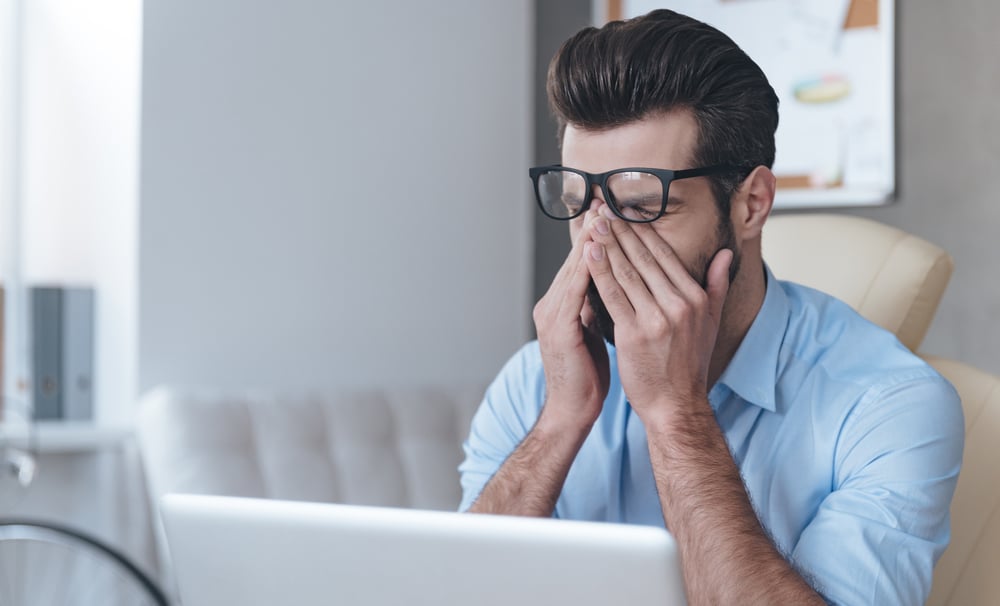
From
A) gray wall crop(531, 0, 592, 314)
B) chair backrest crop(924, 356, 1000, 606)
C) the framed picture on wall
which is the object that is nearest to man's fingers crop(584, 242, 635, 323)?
chair backrest crop(924, 356, 1000, 606)

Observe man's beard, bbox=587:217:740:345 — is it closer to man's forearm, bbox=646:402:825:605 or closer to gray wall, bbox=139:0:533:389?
man's forearm, bbox=646:402:825:605

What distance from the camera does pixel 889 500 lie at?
1092 millimetres

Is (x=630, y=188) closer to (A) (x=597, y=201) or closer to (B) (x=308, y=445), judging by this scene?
(A) (x=597, y=201)

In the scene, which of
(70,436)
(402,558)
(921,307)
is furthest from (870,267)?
(70,436)

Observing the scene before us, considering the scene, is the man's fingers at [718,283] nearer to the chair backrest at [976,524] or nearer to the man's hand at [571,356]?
the man's hand at [571,356]

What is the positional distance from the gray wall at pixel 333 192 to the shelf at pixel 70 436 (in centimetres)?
14

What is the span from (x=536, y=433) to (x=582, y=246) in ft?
0.80

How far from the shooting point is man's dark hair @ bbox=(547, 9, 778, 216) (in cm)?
133

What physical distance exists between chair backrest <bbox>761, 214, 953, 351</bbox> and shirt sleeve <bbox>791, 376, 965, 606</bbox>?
0.36 m

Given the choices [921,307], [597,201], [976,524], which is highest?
[597,201]

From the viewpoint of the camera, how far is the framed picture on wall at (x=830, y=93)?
269cm

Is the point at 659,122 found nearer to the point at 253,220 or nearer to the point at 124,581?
the point at 253,220

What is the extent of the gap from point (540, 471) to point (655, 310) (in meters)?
0.26

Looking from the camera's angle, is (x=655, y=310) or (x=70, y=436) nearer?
(x=655, y=310)
